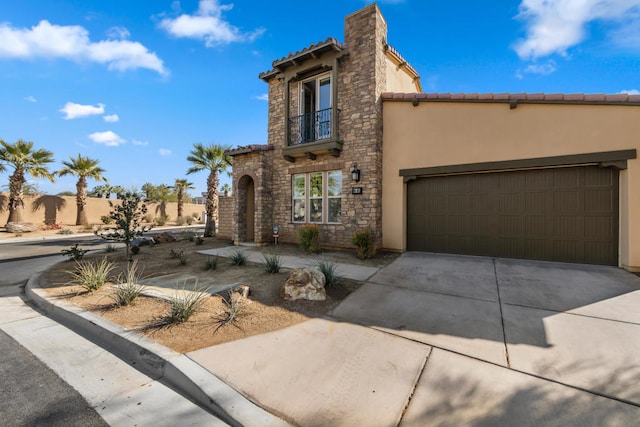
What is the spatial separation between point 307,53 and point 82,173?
22532 millimetres

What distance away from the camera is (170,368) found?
114 inches

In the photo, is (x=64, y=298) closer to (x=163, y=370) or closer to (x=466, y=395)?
(x=163, y=370)

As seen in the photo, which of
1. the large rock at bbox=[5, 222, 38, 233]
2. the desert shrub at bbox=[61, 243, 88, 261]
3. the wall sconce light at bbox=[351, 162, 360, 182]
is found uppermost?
the wall sconce light at bbox=[351, 162, 360, 182]

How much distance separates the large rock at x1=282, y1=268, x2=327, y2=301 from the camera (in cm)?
486

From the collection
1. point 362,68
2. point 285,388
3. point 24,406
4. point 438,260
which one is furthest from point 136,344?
point 362,68

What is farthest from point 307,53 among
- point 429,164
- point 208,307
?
point 208,307

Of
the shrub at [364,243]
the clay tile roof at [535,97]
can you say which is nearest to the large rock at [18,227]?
the shrub at [364,243]

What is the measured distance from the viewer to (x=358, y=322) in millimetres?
3998

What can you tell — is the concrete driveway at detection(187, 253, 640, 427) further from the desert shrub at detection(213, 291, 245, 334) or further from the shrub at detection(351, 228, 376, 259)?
the shrub at detection(351, 228, 376, 259)

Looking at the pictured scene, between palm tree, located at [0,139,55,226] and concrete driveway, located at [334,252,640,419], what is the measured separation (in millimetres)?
25424

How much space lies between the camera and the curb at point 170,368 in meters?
2.32

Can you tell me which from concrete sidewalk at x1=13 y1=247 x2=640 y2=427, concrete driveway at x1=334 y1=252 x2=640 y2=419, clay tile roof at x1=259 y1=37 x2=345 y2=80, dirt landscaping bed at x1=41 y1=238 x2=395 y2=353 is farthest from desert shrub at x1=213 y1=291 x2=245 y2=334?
clay tile roof at x1=259 y1=37 x2=345 y2=80

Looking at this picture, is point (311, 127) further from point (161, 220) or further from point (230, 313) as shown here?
point (161, 220)

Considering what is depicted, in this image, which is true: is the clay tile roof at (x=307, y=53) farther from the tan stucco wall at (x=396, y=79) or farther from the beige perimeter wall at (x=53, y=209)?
the beige perimeter wall at (x=53, y=209)
